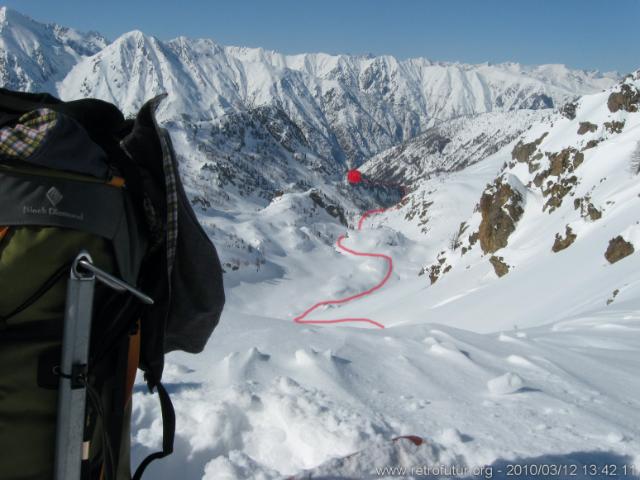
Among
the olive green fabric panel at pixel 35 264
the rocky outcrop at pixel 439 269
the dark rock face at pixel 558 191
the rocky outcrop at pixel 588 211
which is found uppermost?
the dark rock face at pixel 558 191

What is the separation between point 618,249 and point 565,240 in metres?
10.8

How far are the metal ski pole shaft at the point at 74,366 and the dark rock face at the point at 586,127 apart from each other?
55.7 meters

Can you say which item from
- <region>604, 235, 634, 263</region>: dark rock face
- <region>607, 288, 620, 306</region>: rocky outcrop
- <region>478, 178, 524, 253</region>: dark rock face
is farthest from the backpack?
<region>478, 178, 524, 253</region>: dark rock face

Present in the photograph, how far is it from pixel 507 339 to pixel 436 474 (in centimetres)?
476

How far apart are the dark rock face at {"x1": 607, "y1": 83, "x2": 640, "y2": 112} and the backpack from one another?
55909 millimetres

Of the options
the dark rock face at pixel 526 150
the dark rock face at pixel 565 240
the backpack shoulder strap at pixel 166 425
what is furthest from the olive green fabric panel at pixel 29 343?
the dark rock face at pixel 526 150

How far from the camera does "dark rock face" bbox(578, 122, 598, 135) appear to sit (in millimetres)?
49031

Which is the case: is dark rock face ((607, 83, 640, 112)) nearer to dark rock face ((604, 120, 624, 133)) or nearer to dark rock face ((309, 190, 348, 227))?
dark rock face ((604, 120, 624, 133))

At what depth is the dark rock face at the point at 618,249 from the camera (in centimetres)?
2136

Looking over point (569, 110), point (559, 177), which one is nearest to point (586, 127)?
point (559, 177)

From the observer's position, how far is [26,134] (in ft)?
6.45

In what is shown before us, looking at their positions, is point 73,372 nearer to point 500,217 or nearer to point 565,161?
point 500,217

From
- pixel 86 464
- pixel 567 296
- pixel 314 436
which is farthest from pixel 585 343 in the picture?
pixel 567 296

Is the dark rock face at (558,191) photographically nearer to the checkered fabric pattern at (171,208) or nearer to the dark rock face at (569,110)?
the dark rock face at (569,110)
